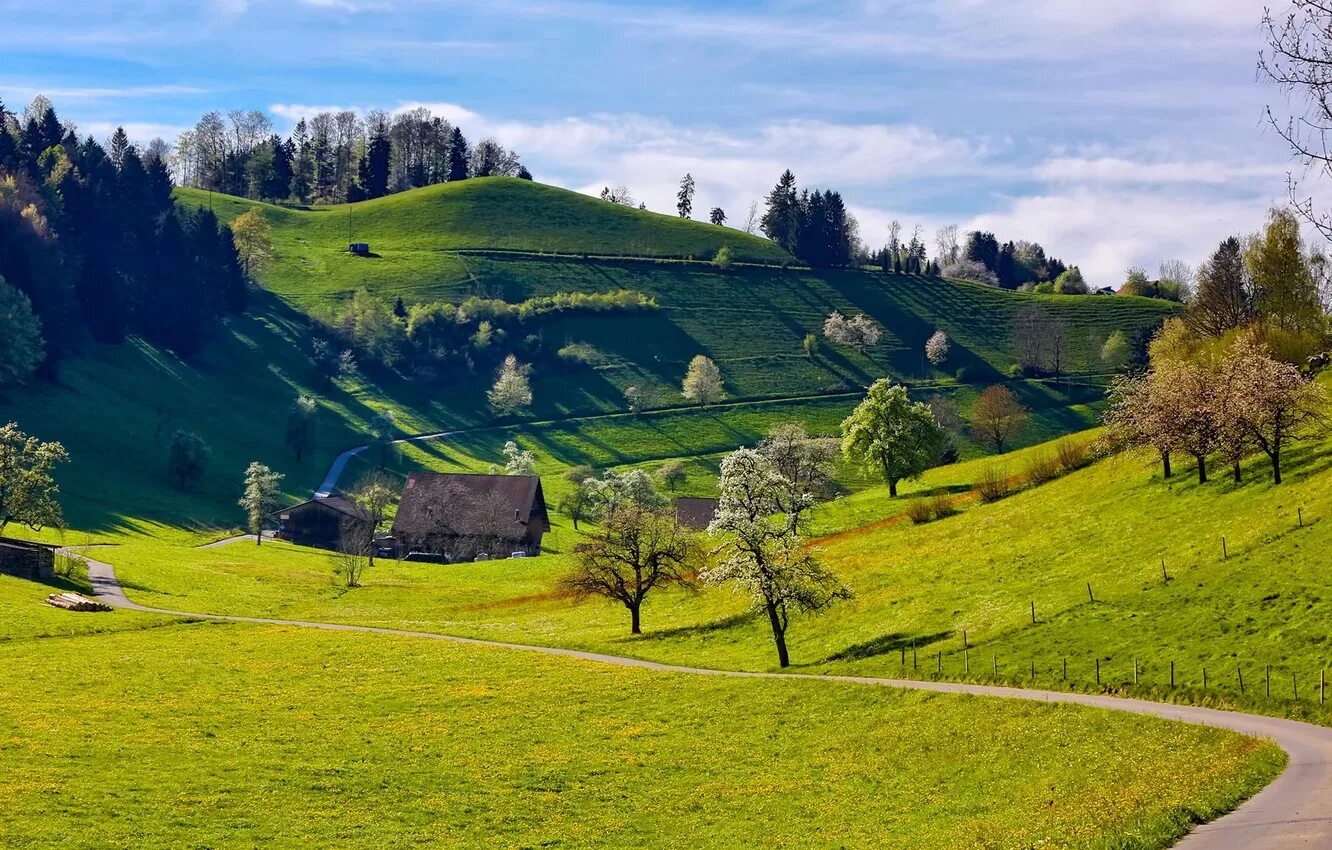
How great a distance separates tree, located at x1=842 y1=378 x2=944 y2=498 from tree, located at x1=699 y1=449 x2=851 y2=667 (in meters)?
48.0

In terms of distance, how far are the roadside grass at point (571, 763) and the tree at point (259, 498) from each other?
2780 inches

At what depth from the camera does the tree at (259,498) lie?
413 feet

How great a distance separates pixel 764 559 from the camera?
59.8 meters

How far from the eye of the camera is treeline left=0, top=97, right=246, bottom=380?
15575 cm

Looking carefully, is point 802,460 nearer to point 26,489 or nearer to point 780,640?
point 780,640

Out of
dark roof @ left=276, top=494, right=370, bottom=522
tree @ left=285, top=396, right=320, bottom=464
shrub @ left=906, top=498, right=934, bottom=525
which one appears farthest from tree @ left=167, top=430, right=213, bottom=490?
shrub @ left=906, top=498, right=934, bottom=525

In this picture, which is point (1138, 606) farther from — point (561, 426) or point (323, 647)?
point (561, 426)

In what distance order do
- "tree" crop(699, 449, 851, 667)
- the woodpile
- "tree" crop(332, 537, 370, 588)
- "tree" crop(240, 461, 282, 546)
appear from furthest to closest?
"tree" crop(240, 461, 282, 546) < "tree" crop(332, 537, 370, 588) < the woodpile < "tree" crop(699, 449, 851, 667)

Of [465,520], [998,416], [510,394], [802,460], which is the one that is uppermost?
[510,394]

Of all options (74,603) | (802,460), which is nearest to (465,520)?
(802,460)

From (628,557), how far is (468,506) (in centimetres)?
5714

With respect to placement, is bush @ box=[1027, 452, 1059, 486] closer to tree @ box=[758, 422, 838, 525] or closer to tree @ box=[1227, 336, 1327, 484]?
tree @ box=[758, 422, 838, 525]

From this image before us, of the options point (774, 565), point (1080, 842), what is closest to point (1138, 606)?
point (774, 565)

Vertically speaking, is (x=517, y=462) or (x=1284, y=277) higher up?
(x=1284, y=277)
